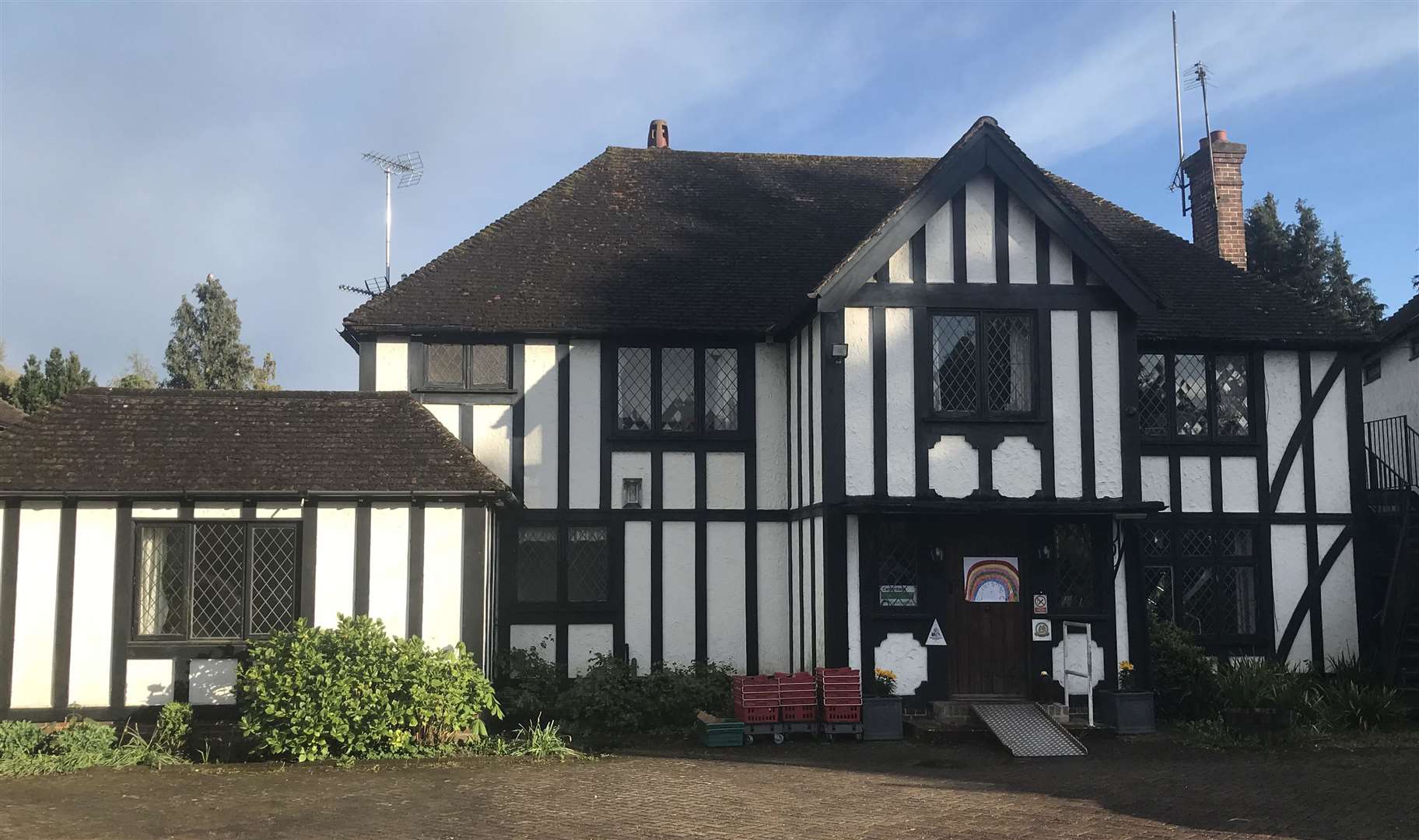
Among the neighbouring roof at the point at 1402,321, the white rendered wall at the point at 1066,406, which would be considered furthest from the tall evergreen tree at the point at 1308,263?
the white rendered wall at the point at 1066,406

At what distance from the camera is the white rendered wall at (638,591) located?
17000 millimetres

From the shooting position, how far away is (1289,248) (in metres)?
34.9

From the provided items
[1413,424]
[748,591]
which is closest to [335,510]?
[748,591]

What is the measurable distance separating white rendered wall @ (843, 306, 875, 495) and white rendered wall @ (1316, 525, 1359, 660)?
786 cm

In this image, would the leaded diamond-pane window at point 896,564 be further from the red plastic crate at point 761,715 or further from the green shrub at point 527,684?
the green shrub at point 527,684

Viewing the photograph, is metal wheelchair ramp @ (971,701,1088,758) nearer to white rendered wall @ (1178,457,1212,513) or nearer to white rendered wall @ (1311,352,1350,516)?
white rendered wall @ (1178,457,1212,513)

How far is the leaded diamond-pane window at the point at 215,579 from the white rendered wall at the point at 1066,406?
9949mm

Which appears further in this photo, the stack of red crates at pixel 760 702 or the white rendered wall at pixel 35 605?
the stack of red crates at pixel 760 702

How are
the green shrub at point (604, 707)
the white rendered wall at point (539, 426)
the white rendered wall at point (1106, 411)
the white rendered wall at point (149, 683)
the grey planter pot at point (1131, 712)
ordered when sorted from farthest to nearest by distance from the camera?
the white rendered wall at point (539, 426) < the white rendered wall at point (1106, 411) < the green shrub at point (604, 707) < the grey planter pot at point (1131, 712) < the white rendered wall at point (149, 683)

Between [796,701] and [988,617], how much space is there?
2.96 meters

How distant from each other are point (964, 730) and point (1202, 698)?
373 centimetres

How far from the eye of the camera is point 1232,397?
59.8 feet

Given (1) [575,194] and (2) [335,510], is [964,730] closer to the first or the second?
(2) [335,510]

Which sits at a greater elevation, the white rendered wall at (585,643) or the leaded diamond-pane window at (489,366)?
the leaded diamond-pane window at (489,366)
